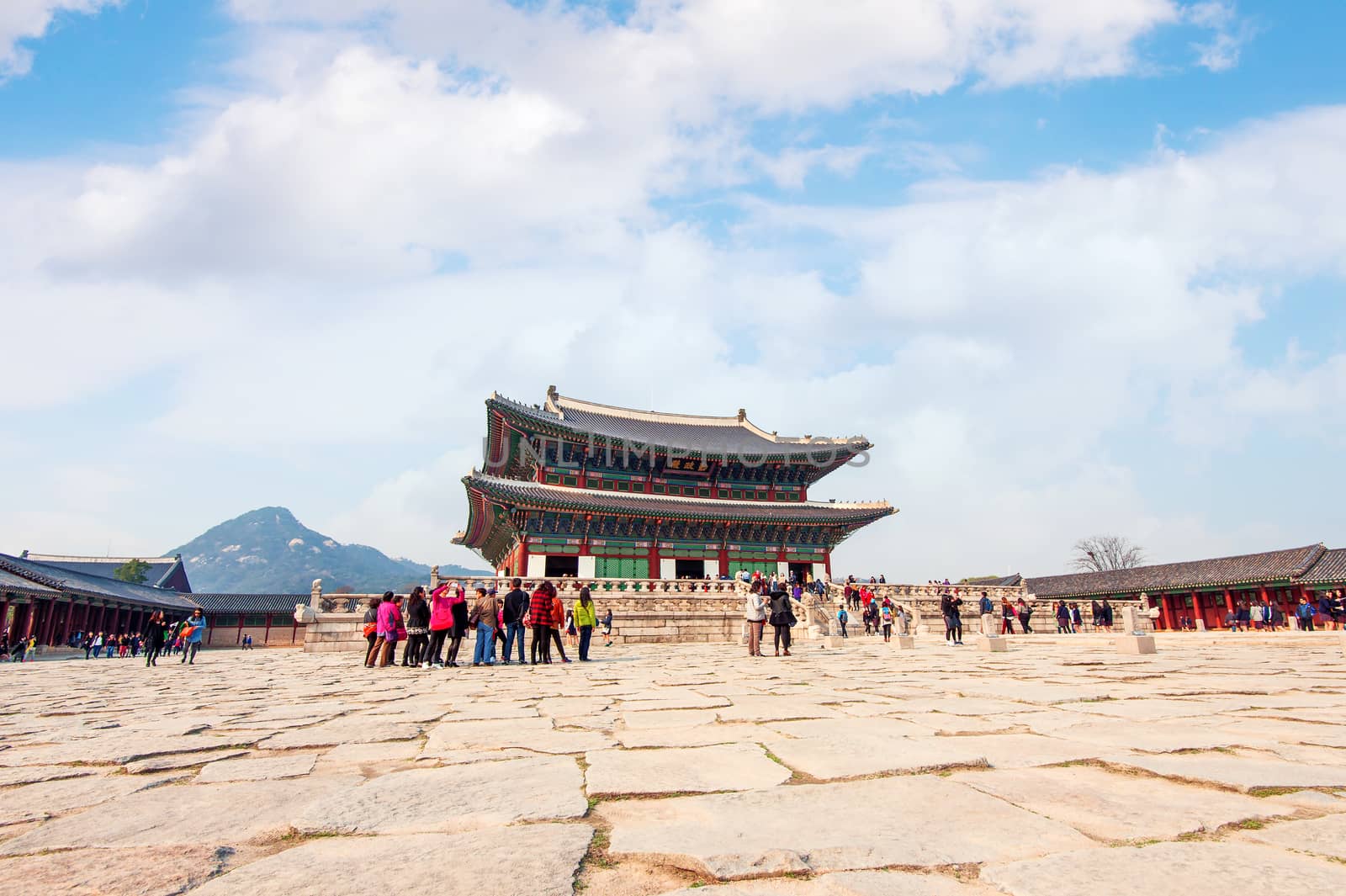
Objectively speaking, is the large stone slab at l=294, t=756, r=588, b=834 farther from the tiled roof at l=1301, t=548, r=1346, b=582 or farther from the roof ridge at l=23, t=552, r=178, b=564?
the roof ridge at l=23, t=552, r=178, b=564

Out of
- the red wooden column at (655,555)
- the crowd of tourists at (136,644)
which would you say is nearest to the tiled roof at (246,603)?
the crowd of tourists at (136,644)

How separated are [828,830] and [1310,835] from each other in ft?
4.15

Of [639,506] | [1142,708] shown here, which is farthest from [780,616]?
[639,506]

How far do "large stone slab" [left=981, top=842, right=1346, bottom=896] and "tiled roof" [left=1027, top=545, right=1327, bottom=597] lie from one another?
34305mm

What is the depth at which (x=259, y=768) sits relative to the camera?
3213 millimetres

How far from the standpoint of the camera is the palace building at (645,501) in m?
27.4

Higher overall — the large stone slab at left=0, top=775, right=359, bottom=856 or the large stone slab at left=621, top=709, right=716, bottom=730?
the large stone slab at left=0, top=775, right=359, bottom=856

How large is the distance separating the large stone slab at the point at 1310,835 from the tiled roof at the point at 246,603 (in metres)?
43.1

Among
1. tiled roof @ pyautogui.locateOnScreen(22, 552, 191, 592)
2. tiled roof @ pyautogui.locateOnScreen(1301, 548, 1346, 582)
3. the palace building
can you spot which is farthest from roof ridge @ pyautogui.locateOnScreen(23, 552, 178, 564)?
tiled roof @ pyautogui.locateOnScreen(1301, 548, 1346, 582)

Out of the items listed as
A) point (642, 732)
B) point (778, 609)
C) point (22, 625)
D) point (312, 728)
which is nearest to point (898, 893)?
point (642, 732)

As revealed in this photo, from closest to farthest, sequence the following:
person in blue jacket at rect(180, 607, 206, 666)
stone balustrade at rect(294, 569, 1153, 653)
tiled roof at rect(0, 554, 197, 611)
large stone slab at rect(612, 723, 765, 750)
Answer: large stone slab at rect(612, 723, 765, 750)
person in blue jacket at rect(180, 607, 206, 666)
stone balustrade at rect(294, 569, 1153, 653)
tiled roof at rect(0, 554, 197, 611)

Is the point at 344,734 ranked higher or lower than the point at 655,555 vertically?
lower

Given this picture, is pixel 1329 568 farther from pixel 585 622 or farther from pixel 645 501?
pixel 585 622

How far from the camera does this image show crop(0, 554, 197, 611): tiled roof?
964 inches
